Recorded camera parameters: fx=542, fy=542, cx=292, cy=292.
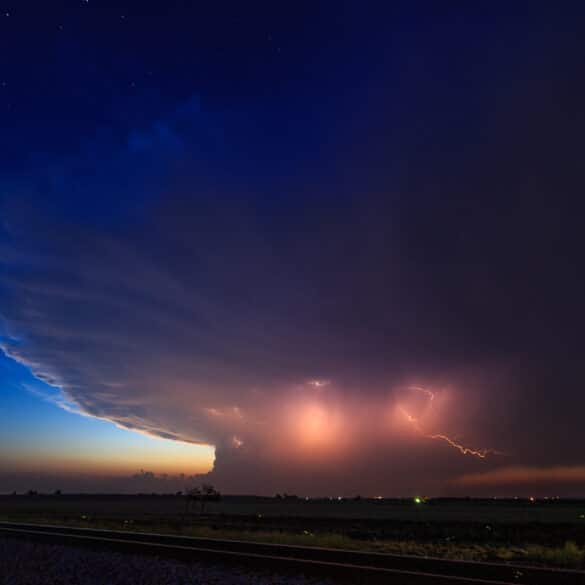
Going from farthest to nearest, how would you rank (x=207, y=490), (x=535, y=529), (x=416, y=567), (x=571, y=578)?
(x=207, y=490) → (x=535, y=529) → (x=416, y=567) → (x=571, y=578)

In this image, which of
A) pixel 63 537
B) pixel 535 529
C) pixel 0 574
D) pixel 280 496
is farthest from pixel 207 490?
pixel 280 496

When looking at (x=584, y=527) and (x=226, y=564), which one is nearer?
(x=226, y=564)

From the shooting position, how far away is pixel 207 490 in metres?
79.3

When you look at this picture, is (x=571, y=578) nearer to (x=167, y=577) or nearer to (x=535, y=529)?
(x=167, y=577)

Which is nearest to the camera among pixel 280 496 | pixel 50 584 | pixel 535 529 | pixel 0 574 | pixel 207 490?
pixel 50 584

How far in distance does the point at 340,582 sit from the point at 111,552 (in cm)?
883

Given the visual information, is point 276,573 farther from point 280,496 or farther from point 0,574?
point 280,496

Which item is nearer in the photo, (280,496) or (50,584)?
(50,584)

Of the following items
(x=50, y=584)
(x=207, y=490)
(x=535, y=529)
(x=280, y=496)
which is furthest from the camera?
(x=280, y=496)

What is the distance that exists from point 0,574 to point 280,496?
7530 inches

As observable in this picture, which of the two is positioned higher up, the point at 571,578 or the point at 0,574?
the point at 571,578

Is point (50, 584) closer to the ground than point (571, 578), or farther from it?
closer to the ground

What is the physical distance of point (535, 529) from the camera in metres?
41.8

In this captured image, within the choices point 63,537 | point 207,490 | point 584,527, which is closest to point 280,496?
Result: point 207,490
